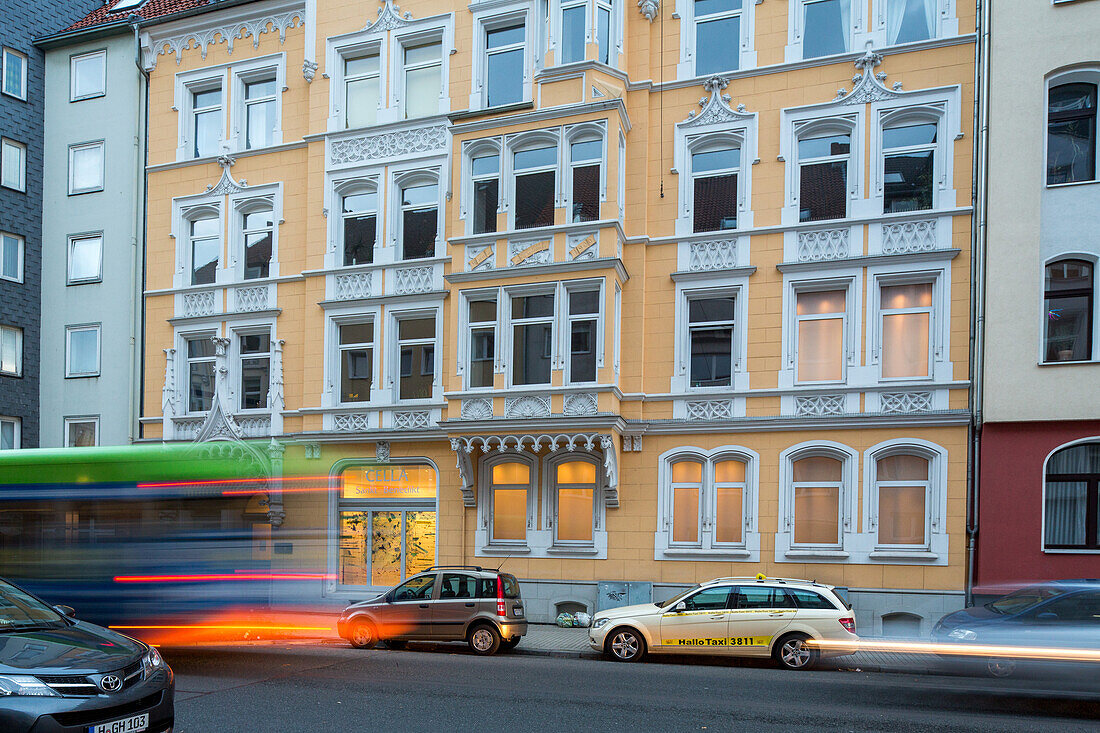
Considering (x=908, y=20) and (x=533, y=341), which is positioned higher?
(x=908, y=20)

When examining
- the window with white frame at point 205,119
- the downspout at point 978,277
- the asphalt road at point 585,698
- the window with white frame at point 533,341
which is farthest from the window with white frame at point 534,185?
the asphalt road at point 585,698

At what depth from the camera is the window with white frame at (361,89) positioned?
2150cm

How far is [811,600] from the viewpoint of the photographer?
524 inches

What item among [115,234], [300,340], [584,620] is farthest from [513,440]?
[115,234]

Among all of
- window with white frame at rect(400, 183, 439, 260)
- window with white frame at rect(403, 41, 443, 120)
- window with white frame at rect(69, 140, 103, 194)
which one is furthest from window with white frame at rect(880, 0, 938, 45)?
window with white frame at rect(69, 140, 103, 194)

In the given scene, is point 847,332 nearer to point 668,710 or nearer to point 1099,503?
point 1099,503

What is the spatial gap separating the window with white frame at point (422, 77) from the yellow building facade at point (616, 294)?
0.11m

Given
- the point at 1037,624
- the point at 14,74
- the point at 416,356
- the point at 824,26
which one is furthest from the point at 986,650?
the point at 14,74

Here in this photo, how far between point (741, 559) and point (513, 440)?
5.37m

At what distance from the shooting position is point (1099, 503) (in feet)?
51.1

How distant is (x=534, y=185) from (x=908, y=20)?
8.51 metres

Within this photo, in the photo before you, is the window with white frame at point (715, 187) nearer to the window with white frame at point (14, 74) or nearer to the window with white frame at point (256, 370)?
the window with white frame at point (256, 370)

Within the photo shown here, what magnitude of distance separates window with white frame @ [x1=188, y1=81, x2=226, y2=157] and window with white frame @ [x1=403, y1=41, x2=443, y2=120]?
5803 millimetres

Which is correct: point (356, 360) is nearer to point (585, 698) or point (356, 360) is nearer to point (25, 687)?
point (585, 698)
